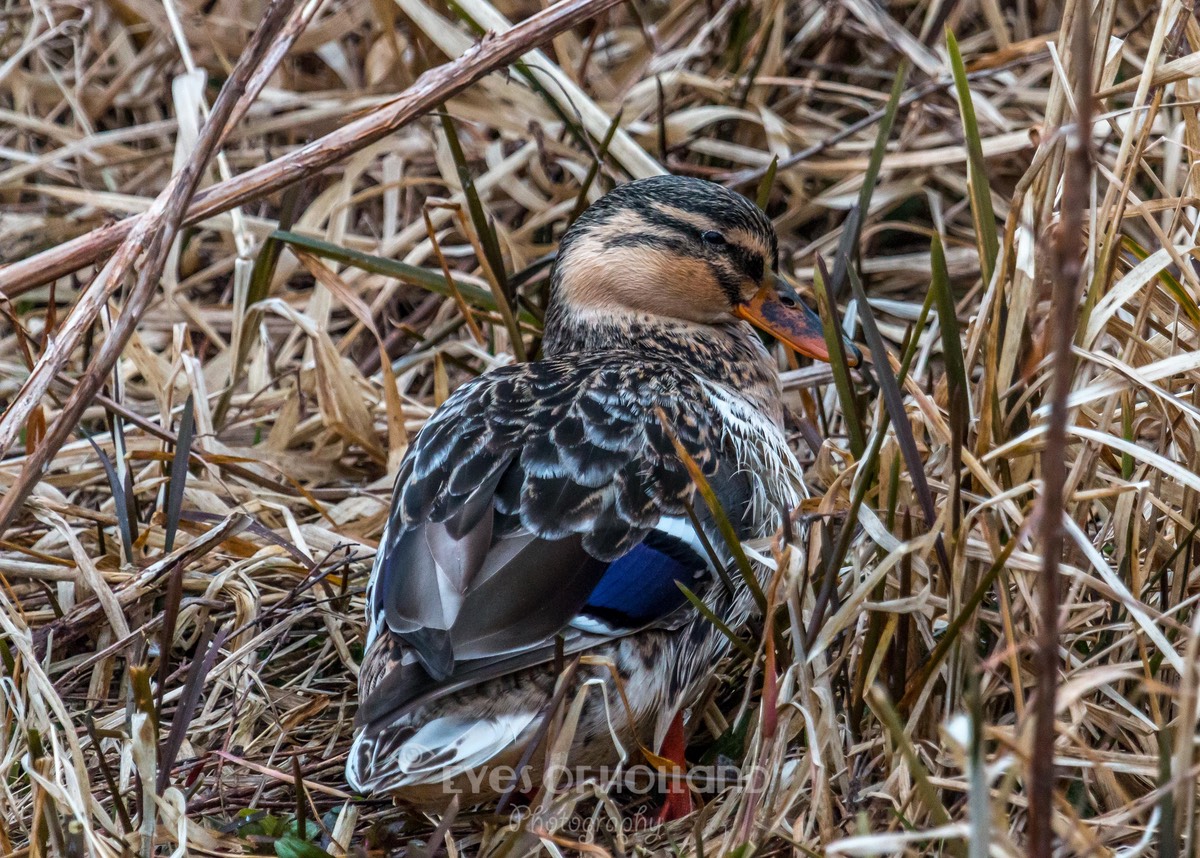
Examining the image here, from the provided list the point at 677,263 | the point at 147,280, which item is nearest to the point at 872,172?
the point at 677,263

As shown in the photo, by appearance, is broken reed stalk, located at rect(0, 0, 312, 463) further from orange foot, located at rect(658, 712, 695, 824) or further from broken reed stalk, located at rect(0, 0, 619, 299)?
orange foot, located at rect(658, 712, 695, 824)

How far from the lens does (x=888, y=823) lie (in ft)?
6.38

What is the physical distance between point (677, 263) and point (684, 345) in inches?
7.1

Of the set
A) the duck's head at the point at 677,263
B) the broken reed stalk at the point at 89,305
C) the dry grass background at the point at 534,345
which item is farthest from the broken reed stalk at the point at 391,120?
the duck's head at the point at 677,263

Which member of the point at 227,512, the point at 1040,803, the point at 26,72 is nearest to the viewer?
the point at 1040,803

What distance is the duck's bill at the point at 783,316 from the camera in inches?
119

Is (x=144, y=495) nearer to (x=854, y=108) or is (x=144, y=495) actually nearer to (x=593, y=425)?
(x=593, y=425)

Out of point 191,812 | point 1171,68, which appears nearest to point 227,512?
point 191,812

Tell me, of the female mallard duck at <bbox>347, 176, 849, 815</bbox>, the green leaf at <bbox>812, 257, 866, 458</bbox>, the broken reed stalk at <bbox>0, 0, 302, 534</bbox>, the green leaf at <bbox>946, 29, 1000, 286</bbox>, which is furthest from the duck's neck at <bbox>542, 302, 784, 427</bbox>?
the broken reed stalk at <bbox>0, 0, 302, 534</bbox>

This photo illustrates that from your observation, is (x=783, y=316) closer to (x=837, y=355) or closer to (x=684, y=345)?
(x=684, y=345)

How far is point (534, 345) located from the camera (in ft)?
11.2

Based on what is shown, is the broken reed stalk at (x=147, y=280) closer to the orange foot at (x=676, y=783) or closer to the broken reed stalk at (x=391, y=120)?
the broken reed stalk at (x=391, y=120)

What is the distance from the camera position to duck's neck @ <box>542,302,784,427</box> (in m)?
2.89

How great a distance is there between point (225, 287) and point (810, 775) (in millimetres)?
2725
